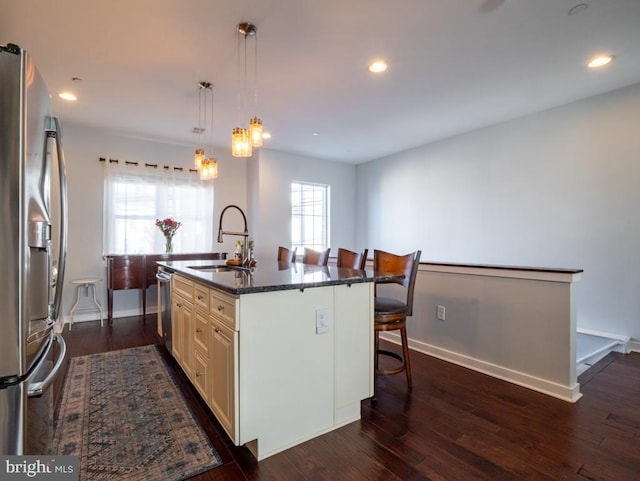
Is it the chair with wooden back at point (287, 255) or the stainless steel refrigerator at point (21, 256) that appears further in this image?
the chair with wooden back at point (287, 255)

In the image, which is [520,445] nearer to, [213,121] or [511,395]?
[511,395]

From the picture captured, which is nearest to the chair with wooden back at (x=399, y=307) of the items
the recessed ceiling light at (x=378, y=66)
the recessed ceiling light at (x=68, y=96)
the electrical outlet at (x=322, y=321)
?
the electrical outlet at (x=322, y=321)

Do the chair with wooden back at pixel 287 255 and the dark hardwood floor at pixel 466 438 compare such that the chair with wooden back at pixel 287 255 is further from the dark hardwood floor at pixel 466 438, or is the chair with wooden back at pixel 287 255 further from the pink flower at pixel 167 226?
the pink flower at pixel 167 226

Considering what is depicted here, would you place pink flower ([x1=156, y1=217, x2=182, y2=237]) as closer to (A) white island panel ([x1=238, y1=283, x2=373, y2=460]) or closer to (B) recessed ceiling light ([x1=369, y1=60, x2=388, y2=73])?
(B) recessed ceiling light ([x1=369, y1=60, x2=388, y2=73])

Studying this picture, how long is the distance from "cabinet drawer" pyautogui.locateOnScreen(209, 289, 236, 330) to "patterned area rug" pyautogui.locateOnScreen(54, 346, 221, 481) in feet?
2.32

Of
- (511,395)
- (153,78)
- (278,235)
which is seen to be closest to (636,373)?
(511,395)

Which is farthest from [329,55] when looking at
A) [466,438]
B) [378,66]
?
[466,438]

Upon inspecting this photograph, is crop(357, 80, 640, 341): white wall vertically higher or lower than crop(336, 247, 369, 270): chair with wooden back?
higher

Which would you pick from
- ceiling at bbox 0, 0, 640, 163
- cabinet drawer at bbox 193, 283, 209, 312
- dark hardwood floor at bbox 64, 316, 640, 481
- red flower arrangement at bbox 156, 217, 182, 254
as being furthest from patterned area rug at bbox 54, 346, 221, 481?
ceiling at bbox 0, 0, 640, 163

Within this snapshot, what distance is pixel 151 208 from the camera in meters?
4.95

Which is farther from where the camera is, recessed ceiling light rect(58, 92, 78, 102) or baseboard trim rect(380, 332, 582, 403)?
recessed ceiling light rect(58, 92, 78, 102)

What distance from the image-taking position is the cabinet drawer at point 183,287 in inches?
91.7

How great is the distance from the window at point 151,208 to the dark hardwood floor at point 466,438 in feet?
9.38

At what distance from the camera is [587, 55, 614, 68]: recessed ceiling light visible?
2.78 m
